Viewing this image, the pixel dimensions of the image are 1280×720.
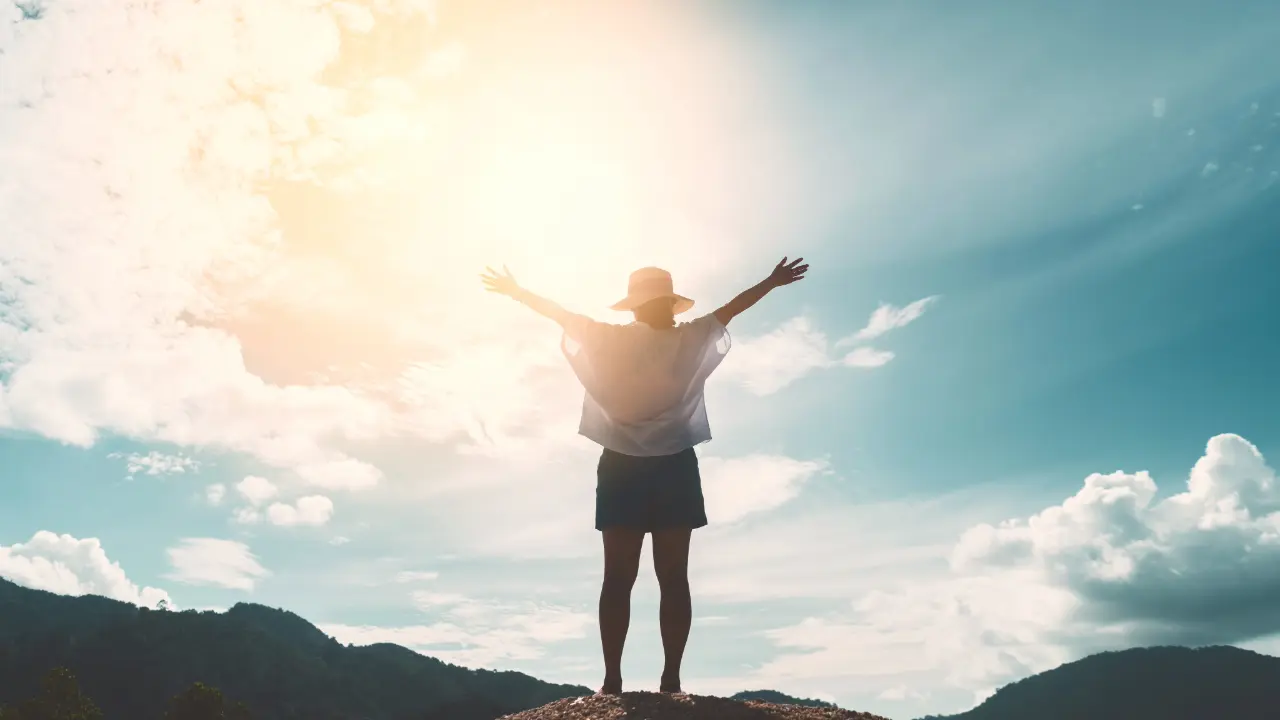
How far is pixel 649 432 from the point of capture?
615cm

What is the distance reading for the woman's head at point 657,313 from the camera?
254 inches

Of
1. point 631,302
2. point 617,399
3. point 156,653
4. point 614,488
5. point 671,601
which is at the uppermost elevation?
point 156,653

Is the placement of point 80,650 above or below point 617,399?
above

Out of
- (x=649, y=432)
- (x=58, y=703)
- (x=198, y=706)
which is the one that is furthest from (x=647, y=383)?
(x=58, y=703)

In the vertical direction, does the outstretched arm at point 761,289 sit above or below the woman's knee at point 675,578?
above

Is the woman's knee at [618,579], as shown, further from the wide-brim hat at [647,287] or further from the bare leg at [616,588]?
the wide-brim hat at [647,287]

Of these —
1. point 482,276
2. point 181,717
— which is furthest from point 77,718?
point 482,276

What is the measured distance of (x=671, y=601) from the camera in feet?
19.7

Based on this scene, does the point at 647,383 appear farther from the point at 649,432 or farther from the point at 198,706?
the point at 198,706

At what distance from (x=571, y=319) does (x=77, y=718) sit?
255ft

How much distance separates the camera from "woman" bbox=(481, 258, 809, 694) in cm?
600

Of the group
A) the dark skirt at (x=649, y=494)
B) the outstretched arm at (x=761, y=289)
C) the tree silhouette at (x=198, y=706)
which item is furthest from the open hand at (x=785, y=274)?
the tree silhouette at (x=198, y=706)

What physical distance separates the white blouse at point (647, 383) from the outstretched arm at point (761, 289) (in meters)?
0.16

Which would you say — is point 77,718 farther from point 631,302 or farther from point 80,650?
point 80,650
